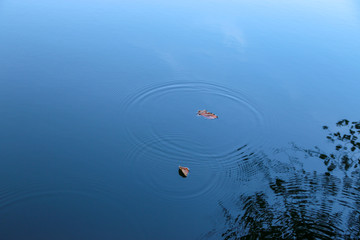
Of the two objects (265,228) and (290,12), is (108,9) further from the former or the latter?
(265,228)

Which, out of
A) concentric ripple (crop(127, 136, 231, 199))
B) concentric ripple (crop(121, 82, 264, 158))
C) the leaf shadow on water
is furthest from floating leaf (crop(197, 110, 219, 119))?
the leaf shadow on water

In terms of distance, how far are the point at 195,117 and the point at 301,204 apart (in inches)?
49.8

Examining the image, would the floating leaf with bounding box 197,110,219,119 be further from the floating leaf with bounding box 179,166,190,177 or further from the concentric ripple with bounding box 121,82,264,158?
the floating leaf with bounding box 179,166,190,177

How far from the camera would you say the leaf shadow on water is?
2613 mm

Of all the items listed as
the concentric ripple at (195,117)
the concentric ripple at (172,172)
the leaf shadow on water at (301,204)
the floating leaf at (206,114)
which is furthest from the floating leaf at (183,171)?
the floating leaf at (206,114)

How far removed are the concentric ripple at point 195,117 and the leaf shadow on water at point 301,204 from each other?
41 cm

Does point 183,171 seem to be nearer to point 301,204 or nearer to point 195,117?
point 195,117

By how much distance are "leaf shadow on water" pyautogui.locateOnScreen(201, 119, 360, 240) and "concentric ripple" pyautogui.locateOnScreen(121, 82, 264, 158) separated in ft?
1.36

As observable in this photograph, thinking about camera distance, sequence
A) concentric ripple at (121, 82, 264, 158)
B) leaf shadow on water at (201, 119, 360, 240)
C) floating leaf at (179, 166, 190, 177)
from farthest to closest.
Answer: concentric ripple at (121, 82, 264, 158) → floating leaf at (179, 166, 190, 177) → leaf shadow on water at (201, 119, 360, 240)

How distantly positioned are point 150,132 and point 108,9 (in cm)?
287

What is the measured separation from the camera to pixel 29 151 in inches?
123

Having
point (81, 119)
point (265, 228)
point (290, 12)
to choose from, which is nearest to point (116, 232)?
point (265, 228)

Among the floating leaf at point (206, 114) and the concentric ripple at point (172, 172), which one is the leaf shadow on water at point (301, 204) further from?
the floating leaf at point (206, 114)

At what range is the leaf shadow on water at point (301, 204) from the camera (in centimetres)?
261
